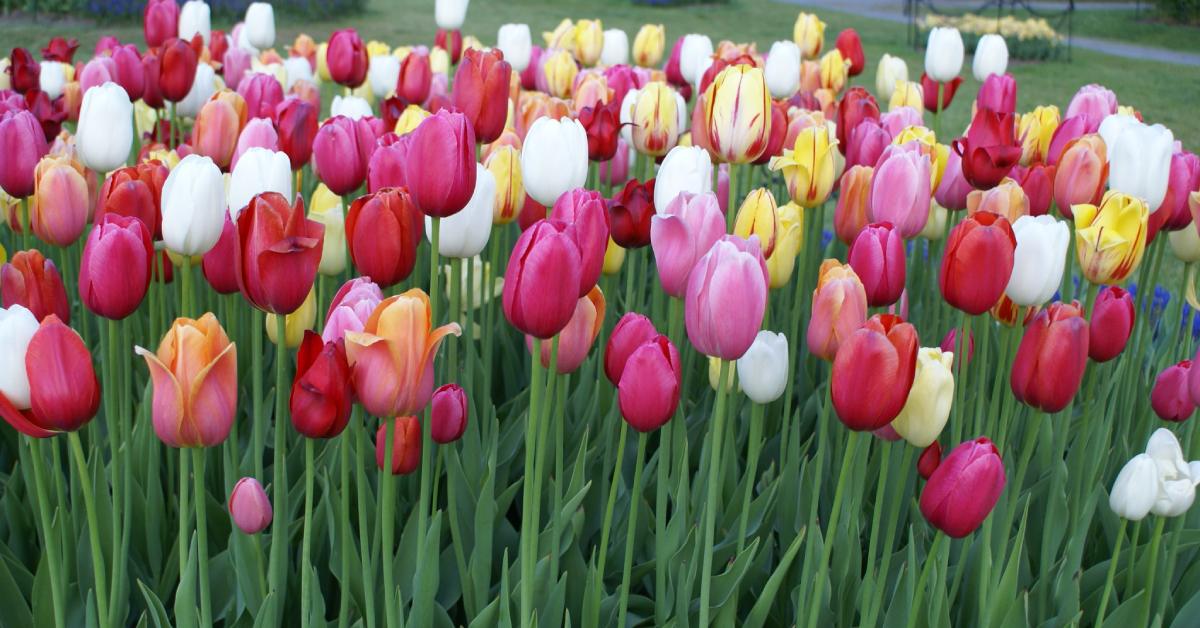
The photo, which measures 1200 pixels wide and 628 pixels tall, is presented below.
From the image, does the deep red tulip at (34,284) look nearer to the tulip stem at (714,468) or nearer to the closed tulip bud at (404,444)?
the closed tulip bud at (404,444)

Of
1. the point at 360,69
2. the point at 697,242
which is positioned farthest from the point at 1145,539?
the point at 360,69

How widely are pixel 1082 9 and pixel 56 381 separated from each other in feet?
66.7

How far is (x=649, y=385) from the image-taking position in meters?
1.67

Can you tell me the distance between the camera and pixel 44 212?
216cm

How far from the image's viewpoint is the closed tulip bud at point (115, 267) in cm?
166

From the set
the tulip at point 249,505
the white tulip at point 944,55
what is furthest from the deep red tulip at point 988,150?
the tulip at point 249,505

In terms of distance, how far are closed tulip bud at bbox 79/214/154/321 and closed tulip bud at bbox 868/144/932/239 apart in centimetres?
127

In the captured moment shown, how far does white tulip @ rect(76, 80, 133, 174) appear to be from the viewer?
7.80 feet

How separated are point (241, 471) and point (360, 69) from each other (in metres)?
1.69

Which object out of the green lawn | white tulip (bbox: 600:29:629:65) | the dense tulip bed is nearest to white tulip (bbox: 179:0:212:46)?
the dense tulip bed

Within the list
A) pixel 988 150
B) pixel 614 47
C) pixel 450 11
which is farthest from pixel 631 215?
pixel 614 47

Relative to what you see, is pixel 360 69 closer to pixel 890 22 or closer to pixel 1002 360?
pixel 1002 360

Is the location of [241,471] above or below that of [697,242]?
below

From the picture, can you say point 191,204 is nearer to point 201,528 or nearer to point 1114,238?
point 201,528
